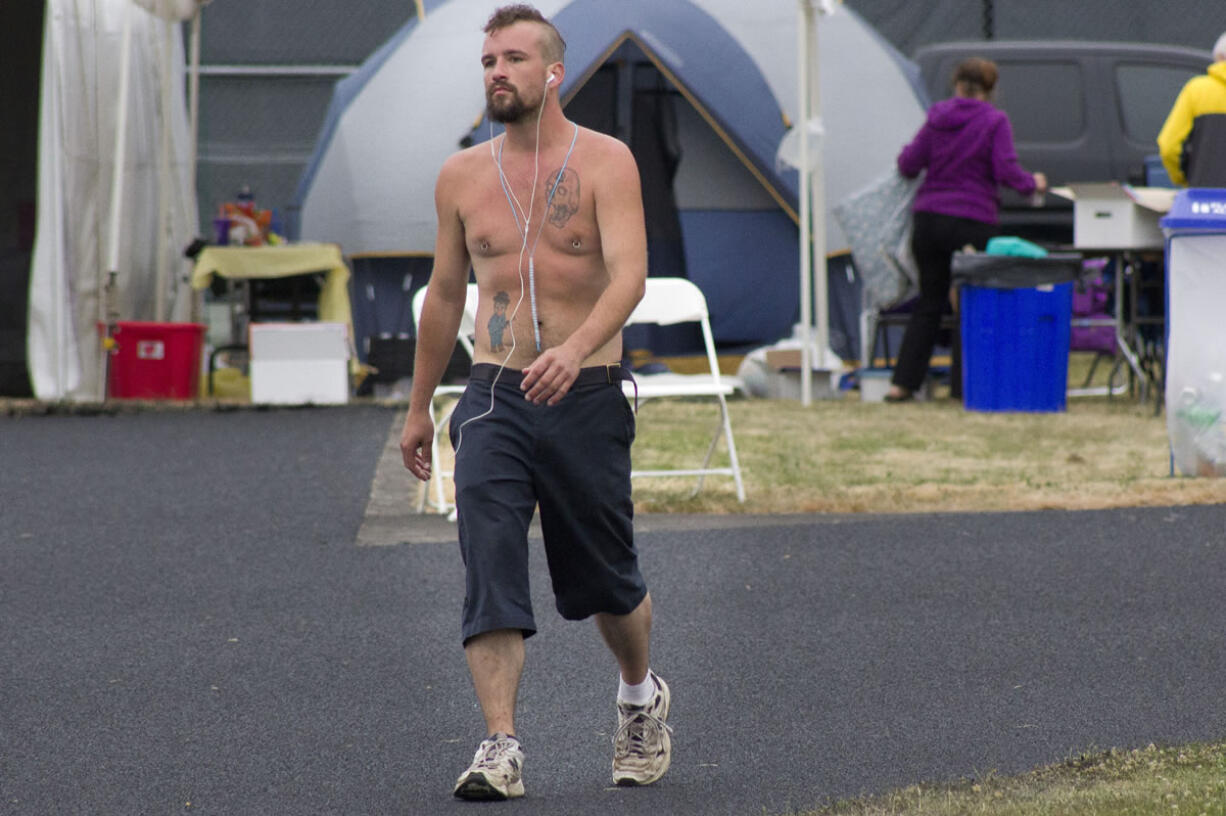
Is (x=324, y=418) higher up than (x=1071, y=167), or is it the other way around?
(x=1071, y=167)

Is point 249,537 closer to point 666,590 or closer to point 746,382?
point 666,590

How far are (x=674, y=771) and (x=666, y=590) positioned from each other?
194 cm

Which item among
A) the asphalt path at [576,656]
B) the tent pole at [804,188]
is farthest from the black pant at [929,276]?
the asphalt path at [576,656]

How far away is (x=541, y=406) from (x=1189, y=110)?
7221mm

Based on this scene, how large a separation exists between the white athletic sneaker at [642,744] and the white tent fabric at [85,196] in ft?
28.0

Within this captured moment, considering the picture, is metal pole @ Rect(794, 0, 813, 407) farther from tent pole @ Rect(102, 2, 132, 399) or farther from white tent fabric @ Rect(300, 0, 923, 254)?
tent pole @ Rect(102, 2, 132, 399)

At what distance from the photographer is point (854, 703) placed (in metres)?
4.09

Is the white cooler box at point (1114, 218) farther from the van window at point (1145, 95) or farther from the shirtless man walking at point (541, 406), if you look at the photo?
the shirtless man walking at point (541, 406)

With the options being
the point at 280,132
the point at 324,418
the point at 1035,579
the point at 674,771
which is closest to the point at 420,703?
the point at 674,771

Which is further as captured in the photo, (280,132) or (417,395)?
(280,132)

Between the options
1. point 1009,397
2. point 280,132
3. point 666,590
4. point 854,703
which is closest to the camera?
point 854,703

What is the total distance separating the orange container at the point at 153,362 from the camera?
11.6m

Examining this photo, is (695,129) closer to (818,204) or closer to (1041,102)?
(818,204)

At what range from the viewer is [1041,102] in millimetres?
13102
